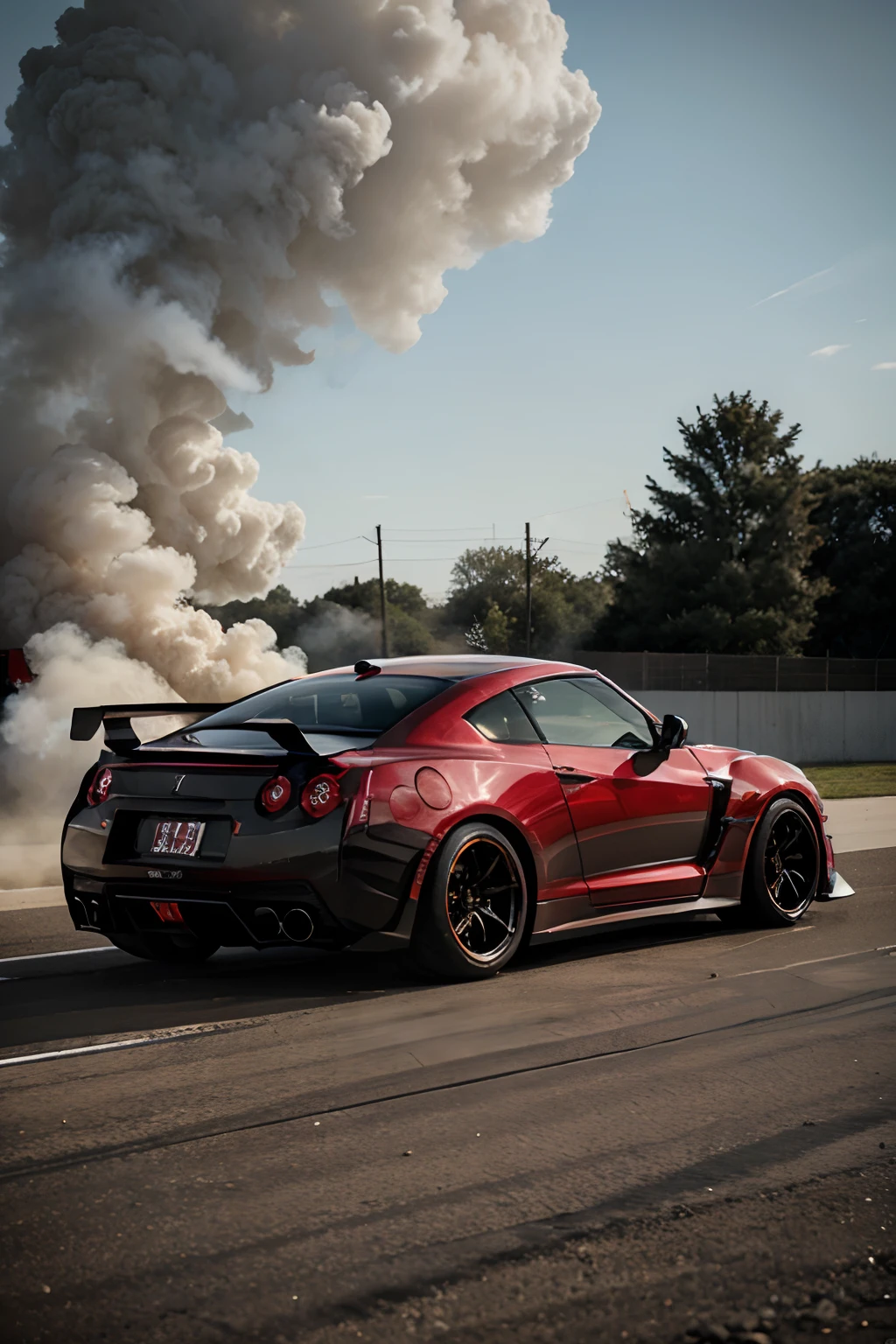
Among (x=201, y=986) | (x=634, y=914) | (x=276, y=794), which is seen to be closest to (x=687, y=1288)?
(x=276, y=794)

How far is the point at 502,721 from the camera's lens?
6.72 meters

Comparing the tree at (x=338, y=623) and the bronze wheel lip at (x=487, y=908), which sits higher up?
the tree at (x=338, y=623)

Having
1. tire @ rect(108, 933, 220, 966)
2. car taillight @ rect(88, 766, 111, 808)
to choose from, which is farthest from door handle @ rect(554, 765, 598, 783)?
car taillight @ rect(88, 766, 111, 808)

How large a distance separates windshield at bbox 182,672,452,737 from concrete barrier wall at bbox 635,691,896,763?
78.1ft

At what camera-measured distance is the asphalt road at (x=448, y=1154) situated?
292 cm

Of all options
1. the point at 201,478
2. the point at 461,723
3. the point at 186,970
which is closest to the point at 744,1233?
the point at 461,723

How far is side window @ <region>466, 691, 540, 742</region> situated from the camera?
6.60 m

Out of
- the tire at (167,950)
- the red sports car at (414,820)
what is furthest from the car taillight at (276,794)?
the tire at (167,950)

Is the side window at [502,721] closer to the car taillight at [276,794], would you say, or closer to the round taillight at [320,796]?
the round taillight at [320,796]

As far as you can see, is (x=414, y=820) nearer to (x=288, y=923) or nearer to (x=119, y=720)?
(x=288, y=923)

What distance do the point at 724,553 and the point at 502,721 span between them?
172 feet

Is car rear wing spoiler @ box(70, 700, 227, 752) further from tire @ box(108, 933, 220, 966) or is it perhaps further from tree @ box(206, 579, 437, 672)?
tree @ box(206, 579, 437, 672)

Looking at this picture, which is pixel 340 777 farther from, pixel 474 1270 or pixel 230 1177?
pixel 474 1270

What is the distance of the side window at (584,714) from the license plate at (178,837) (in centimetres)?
175
